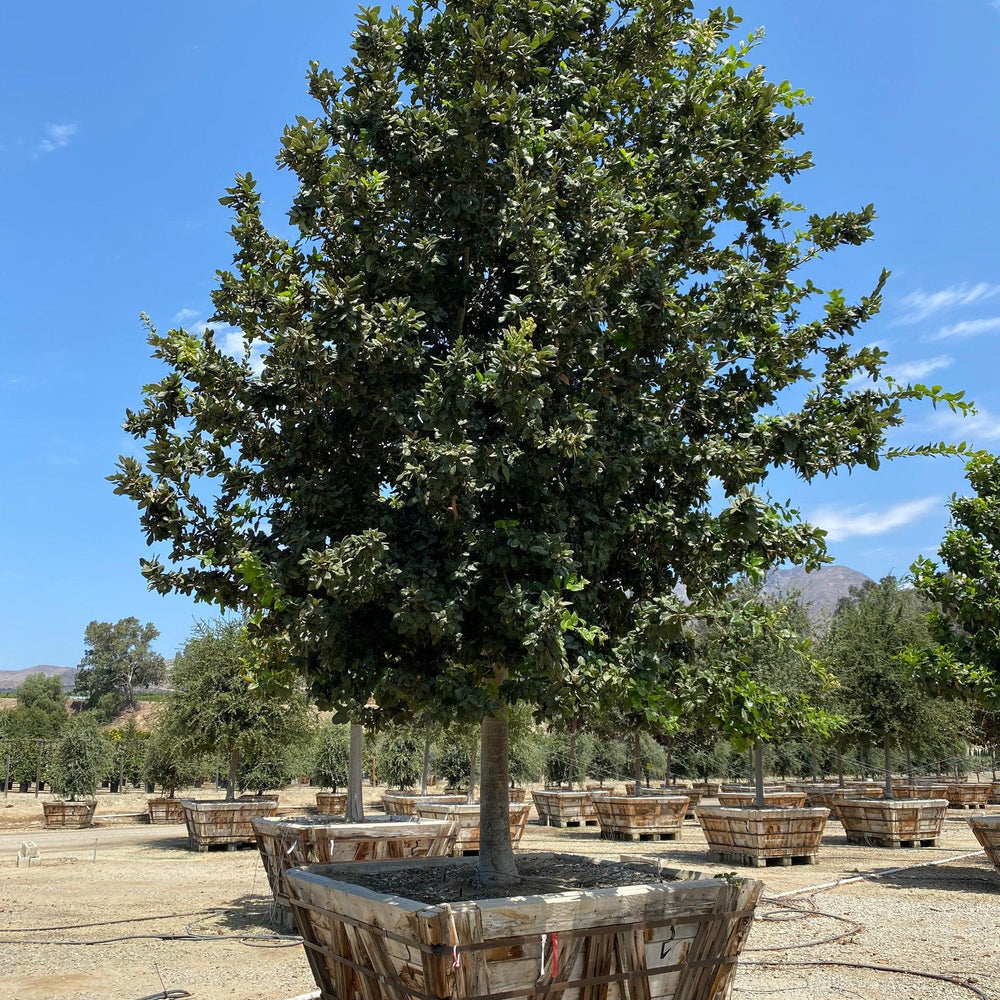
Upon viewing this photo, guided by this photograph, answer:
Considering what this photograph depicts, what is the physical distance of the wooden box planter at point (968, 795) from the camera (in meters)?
33.7

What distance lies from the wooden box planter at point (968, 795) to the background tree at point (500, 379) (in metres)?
33.8

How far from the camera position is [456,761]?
34.5 m

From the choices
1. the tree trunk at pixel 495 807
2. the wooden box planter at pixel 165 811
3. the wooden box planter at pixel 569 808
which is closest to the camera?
the tree trunk at pixel 495 807

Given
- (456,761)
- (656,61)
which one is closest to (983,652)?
(656,61)

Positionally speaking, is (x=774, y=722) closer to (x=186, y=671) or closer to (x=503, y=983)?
(x=503, y=983)

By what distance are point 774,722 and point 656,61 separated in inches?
200

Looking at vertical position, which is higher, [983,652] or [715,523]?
[715,523]

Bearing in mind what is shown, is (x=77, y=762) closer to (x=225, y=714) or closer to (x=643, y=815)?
(x=225, y=714)

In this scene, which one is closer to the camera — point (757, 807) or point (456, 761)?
point (757, 807)

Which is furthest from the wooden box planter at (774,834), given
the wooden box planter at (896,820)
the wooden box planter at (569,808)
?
the wooden box planter at (569,808)

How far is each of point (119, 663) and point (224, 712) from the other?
98553mm

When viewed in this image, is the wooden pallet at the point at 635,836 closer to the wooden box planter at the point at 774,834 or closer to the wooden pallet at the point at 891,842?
Answer: the wooden pallet at the point at 891,842

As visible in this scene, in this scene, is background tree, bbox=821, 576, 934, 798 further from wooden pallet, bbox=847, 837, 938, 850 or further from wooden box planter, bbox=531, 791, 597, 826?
wooden box planter, bbox=531, 791, 597, 826

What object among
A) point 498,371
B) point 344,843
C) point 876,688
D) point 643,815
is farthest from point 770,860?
point 498,371
